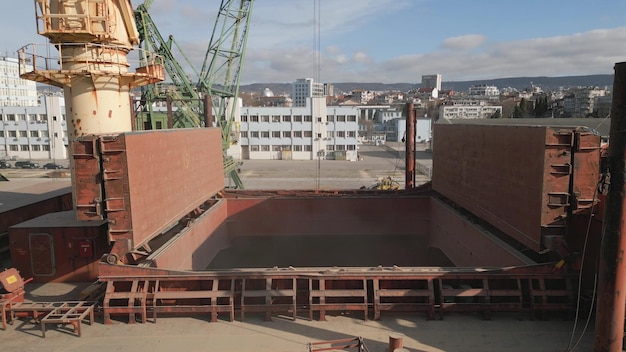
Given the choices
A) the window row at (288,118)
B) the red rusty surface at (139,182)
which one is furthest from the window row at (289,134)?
the red rusty surface at (139,182)

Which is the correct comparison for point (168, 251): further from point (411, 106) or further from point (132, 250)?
point (411, 106)

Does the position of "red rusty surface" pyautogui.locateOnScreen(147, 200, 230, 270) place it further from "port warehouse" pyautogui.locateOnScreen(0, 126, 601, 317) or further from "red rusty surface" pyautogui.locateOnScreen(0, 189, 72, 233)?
"red rusty surface" pyautogui.locateOnScreen(0, 189, 72, 233)

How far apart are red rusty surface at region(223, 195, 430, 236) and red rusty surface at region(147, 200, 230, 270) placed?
0.90m

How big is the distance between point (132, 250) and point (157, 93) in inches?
916

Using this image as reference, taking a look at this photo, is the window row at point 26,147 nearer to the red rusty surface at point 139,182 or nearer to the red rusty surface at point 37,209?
the red rusty surface at point 37,209

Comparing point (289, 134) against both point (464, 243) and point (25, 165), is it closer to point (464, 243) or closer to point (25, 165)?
point (25, 165)

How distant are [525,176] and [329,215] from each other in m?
8.56

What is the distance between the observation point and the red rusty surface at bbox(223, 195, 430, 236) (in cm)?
1597

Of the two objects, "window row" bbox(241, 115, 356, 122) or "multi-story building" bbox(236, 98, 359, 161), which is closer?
"multi-story building" bbox(236, 98, 359, 161)

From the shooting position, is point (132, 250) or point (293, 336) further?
point (132, 250)

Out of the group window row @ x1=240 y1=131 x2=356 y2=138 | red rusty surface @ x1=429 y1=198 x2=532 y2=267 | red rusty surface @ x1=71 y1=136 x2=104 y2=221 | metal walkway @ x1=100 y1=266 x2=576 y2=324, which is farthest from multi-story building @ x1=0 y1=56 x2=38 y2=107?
metal walkway @ x1=100 y1=266 x2=576 y2=324

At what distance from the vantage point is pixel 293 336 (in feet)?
24.3

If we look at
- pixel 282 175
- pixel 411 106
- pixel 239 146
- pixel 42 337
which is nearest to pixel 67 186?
pixel 42 337

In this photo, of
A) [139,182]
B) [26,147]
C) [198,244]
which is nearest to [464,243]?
[198,244]
